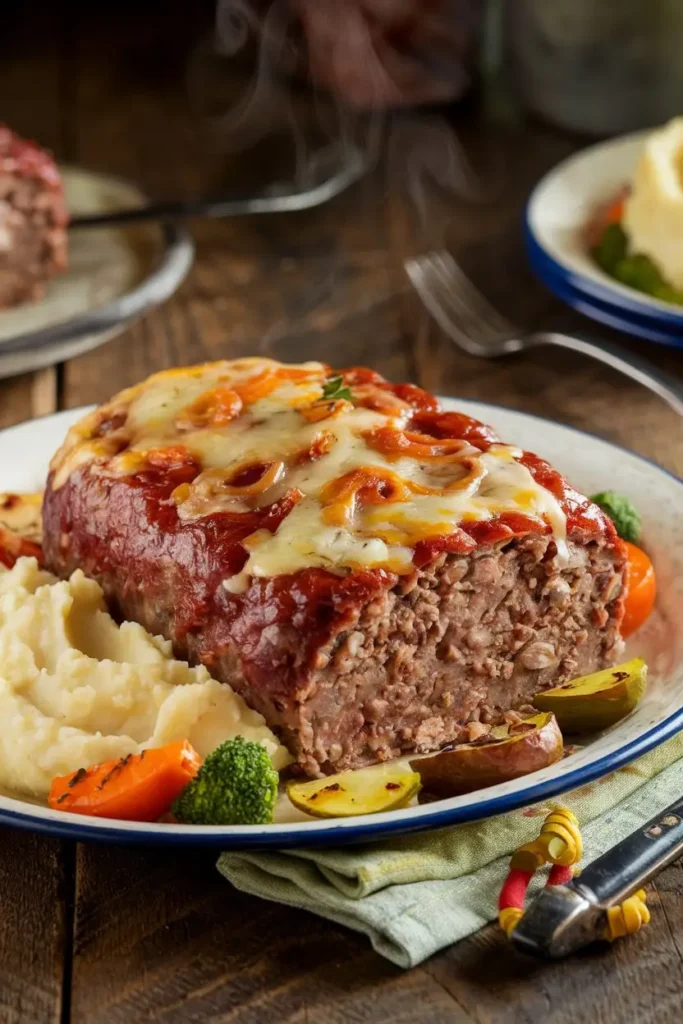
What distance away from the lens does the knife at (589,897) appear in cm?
337

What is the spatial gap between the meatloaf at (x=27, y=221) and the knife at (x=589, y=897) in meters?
4.96

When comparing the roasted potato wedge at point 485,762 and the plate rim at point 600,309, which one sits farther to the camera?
the plate rim at point 600,309

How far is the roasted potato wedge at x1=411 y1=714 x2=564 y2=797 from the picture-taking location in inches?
149

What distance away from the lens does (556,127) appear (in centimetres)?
1017

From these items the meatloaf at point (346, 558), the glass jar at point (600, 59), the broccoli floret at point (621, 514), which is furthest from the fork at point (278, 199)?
the broccoli floret at point (621, 514)

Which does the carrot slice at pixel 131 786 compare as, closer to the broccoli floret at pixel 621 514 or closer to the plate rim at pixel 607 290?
the broccoli floret at pixel 621 514

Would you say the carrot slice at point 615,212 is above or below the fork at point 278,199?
above

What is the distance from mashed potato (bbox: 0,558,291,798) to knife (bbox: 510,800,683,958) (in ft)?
2.78

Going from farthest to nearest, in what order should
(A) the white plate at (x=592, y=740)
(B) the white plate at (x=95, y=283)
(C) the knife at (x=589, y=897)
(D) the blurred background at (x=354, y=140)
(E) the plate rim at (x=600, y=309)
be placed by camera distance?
(D) the blurred background at (x=354, y=140) < (B) the white plate at (x=95, y=283) < (E) the plate rim at (x=600, y=309) < (A) the white plate at (x=592, y=740) < (C) the knife at (x=589, y=897)

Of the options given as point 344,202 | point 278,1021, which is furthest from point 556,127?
point 278,1021

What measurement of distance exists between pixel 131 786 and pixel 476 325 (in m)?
4.28

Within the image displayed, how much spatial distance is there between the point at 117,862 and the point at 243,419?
146 centimetres

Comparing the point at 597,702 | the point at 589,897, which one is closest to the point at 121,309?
the point at 597,702

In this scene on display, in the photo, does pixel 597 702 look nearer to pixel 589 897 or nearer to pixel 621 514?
pixel 589 897
